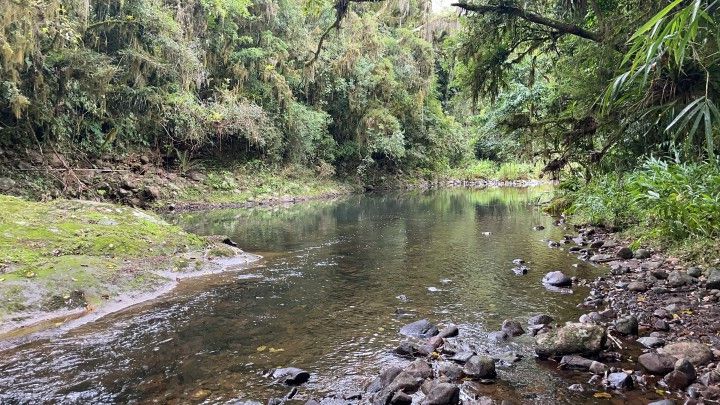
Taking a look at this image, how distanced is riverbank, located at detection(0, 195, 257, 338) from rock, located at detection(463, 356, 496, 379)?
14.7 feet

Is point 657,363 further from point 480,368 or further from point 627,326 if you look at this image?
point 480,368

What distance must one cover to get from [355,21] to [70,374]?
2499 centimetres

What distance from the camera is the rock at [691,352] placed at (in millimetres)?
4105

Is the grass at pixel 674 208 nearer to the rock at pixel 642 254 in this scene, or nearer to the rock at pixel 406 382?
the rock at pixel 642 254

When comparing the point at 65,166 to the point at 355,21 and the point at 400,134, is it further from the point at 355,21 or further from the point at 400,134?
the point at 400,134

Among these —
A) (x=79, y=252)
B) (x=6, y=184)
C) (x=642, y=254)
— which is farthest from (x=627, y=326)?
(x=6, y=184)

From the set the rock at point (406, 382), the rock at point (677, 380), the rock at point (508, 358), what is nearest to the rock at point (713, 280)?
the rock at point (677, 380)

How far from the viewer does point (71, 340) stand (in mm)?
5215

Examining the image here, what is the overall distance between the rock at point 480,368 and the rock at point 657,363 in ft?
4.13

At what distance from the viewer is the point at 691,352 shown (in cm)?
420

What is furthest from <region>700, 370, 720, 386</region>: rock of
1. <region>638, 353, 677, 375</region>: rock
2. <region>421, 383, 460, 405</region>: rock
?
<region>421, 383, 460, 405</region>: rock

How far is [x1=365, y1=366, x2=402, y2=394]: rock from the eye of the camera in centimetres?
405

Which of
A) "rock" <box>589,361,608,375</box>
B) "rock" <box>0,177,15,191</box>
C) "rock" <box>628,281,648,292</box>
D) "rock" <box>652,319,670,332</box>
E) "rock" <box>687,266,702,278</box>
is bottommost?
"rock" <box>589,361,608,375</box>

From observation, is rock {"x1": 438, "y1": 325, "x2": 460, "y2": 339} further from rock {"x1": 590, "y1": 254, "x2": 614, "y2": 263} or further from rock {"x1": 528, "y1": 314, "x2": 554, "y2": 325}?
rock {"x1": 590, "y1": 254, "x2": 614, "y2": 263}
